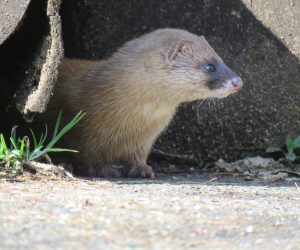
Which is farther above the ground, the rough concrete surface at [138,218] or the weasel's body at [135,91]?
the weasel's body at [135,91]

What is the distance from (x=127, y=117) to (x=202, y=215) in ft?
6.56

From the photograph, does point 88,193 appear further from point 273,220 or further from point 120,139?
point 120,139

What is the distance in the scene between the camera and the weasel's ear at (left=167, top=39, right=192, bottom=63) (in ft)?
17.5

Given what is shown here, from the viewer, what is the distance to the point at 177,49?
532cm

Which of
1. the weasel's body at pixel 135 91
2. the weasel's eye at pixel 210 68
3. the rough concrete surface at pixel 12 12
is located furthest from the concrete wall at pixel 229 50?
the rough concrete surface at pixel 12 12

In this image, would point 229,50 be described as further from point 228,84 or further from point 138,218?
point 138,218

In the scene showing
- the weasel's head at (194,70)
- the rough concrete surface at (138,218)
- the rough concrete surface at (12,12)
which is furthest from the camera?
the weasel's head at (194,70)

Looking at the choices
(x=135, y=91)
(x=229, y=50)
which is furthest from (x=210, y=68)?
(x=229, y=50)

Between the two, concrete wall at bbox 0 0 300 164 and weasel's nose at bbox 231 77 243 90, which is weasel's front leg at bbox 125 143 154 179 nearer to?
concrete wall at bbox 0 0 300 164

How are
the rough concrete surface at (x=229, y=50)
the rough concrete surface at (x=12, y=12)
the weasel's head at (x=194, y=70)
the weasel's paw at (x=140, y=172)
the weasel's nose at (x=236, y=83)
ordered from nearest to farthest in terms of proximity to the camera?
the rough concrete surface at (x=12, y=12) < the weasel's nose at (x=236, y=83) < the weasel's head at (x=194, y=70) < the weasel's paw at (x=140, y=172) < the rough concrete surface at (x=229, y=50)

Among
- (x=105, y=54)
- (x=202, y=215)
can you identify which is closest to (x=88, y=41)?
(x=105, y=54)

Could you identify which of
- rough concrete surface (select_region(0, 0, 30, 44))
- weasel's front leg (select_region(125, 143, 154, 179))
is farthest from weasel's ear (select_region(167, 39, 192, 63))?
rough concrete surface (select_region(0, 0, 30, 44))

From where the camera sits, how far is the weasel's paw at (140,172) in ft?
18.3

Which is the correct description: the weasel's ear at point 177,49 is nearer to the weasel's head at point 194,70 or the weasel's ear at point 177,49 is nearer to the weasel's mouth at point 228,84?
the weasel's head at point 194,70
